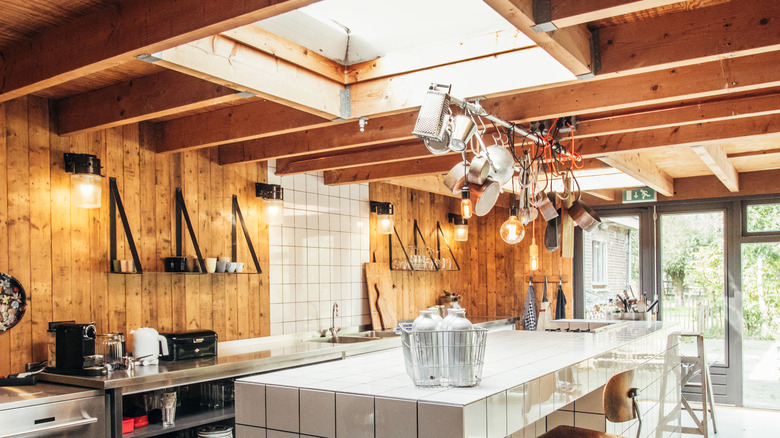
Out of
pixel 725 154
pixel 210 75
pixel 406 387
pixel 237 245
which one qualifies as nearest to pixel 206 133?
pixel 237 245

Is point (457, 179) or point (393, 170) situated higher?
point (393, 170)

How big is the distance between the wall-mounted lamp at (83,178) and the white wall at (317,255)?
62.8 inches

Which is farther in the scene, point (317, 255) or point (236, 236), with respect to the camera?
point (317, 255)

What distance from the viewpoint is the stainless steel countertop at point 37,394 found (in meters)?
2.96

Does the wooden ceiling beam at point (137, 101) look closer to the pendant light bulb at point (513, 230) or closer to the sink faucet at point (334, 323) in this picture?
the pendant light bulb at point (513, 230)

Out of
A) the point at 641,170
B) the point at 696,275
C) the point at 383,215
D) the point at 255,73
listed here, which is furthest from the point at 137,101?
the point at 696,275

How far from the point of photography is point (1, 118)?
3492mm

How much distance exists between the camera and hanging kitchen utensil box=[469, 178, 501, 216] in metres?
3.11

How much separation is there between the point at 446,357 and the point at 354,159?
3.01 metres

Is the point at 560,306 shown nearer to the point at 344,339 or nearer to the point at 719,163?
the point at 719,163

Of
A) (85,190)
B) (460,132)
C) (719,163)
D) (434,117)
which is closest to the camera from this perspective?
(434,117)

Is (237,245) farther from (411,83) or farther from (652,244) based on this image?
(652,244)

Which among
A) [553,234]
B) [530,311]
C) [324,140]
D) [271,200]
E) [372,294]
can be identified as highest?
[324,140]

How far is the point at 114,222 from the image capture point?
4020 millimetres
